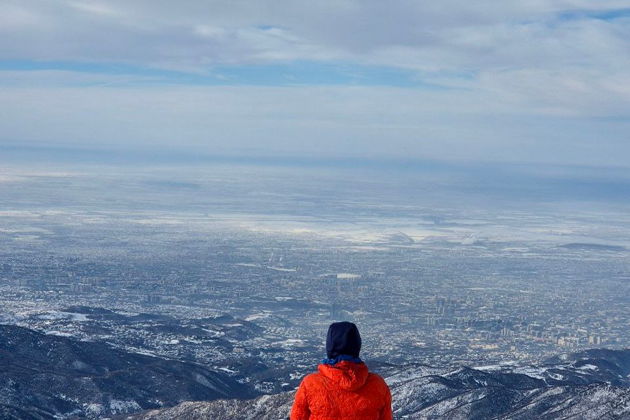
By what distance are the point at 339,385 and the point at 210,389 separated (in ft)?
195

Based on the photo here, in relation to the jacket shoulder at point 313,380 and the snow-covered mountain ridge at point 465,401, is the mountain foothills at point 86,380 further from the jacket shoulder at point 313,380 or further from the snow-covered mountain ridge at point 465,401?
the jacket shoulder at point 313,380

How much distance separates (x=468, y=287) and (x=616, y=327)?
2935cm

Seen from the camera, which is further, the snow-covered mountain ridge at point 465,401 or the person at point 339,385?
the snow-covered mountain ridge at point 465,401

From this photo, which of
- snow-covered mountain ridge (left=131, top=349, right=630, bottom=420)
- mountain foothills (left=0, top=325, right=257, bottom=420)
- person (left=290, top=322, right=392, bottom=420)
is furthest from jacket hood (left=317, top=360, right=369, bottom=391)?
mountain foothills (left=0, top=325, right=257, bottom=420)

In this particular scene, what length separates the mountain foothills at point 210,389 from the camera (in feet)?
158

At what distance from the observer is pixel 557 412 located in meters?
46.7

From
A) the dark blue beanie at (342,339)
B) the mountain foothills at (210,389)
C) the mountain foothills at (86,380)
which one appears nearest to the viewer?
the dark blue beanie at (342,339)

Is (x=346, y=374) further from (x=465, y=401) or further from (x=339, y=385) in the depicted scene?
(x=465, y=401)

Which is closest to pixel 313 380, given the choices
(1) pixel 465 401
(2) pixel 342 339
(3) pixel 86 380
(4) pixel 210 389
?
(2) pixel 342 339

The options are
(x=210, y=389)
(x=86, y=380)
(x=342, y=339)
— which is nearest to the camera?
(x=342, y=339)

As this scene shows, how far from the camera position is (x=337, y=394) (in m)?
9.16

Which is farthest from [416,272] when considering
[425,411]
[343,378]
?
[343,378]

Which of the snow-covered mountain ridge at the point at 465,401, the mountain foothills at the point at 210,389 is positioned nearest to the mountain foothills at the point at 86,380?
the mountain foothills at the point at 210,389

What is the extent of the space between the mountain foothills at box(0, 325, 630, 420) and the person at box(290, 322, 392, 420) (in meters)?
36.9
